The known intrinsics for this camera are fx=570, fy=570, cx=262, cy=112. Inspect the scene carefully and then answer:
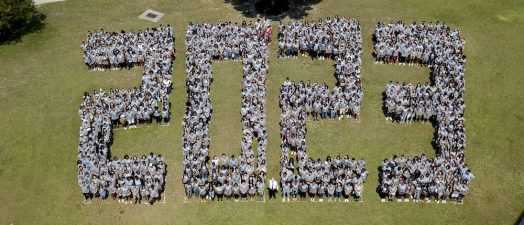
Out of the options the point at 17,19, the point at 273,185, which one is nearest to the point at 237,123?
the point at 273,185

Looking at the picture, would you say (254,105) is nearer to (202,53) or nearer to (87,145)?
(202,53)

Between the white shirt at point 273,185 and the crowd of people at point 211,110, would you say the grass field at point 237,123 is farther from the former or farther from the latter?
the white shirt at point 273,185

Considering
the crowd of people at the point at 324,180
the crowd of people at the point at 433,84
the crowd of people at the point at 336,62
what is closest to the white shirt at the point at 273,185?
the crowd of people at the point at 324,180

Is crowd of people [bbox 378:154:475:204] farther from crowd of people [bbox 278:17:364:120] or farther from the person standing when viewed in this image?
the person standing

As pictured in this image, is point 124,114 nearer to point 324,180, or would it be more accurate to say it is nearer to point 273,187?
point 273,187

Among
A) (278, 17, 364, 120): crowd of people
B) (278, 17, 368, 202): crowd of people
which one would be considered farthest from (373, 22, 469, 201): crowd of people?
(278, 17, 368, 202): crowd of people
